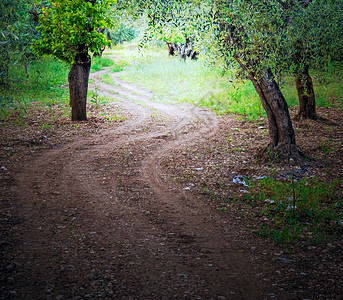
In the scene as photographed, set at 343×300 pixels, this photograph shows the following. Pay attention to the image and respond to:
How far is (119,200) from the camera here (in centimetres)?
710

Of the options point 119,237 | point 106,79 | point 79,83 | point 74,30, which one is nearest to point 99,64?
point 106,79

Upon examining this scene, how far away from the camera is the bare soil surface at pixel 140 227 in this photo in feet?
13.9

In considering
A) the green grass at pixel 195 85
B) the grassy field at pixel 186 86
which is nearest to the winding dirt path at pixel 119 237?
the grassy field at pixel 186 86

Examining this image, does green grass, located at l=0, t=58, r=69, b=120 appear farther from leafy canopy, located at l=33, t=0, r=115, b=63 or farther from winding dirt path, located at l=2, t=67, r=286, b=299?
winding dirt path, located at l=2, t=67, r=286, b=299

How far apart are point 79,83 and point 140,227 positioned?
10.2 meters

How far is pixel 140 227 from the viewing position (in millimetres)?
5945

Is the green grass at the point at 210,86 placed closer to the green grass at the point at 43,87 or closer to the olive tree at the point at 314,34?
the olive tree at the point at 314,34

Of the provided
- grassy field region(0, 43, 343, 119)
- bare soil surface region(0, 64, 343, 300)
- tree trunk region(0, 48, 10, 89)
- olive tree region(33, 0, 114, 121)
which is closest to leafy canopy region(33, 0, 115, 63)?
olive tree region(33, 0, 114, 121)

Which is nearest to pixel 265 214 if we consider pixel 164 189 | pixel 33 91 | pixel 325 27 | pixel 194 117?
pixel 164 189

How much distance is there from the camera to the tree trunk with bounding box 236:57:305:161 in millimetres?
9125

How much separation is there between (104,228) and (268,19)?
6922 mm

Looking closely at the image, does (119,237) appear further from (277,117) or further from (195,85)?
(195,85)

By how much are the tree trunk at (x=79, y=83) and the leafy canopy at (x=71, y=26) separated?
1.64 ft

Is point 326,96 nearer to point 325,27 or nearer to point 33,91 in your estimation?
point 325,27
